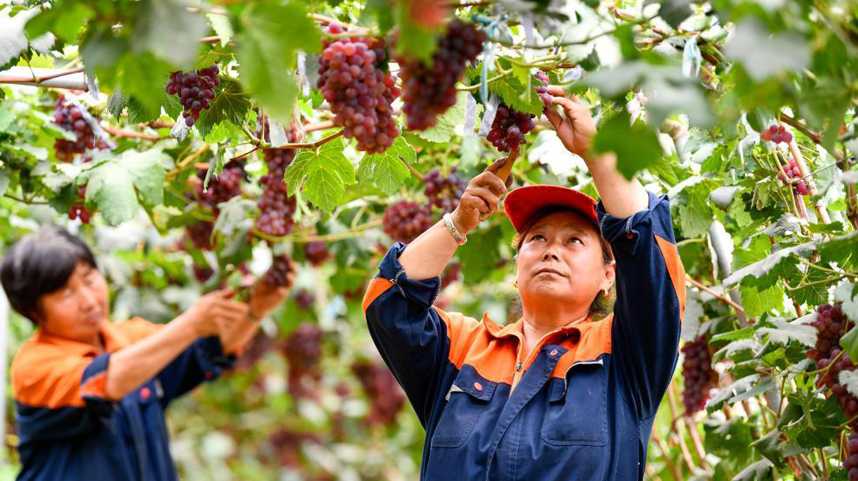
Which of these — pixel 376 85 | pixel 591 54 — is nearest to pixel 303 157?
pixel 376 85

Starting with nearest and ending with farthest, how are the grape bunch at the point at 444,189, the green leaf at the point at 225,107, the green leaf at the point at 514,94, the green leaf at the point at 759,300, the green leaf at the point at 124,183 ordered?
the green leaf at the point at 514,94, the green leaf at the point at 225,107, the green leaf at the point at 759,300, the green leaf at the point at 124,183, the grape bunch at the point at 444,189

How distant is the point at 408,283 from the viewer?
8.31 feet

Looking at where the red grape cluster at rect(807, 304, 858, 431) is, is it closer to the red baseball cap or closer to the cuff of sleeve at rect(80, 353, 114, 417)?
the red baseball cap

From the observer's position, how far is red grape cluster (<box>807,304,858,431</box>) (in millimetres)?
2270

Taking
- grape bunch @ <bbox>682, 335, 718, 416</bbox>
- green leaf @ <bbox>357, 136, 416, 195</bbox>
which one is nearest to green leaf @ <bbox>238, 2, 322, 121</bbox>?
green leaf @ <bbox>357, 136, 416, 195</bbox>

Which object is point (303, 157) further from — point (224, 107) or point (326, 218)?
point (326, 218)

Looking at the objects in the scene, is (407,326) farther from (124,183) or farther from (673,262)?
(124,183)

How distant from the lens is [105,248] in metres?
5.00

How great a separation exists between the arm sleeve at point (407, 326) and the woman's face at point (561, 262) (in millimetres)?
230

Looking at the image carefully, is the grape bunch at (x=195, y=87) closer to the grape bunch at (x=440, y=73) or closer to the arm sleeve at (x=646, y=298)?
the grape bunch at (x=440, y=73)

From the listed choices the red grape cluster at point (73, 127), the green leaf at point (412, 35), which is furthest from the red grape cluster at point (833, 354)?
the red grape cluster at point (73, 127)

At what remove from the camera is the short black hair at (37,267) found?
406cm

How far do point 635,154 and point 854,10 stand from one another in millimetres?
427

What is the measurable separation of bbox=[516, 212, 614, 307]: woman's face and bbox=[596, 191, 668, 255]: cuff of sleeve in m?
0.28
